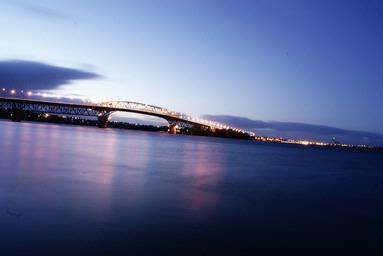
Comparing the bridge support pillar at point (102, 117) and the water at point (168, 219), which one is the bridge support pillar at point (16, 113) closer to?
the bridge support pillar at point (102, 117)

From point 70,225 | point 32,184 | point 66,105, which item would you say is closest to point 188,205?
point 70,225

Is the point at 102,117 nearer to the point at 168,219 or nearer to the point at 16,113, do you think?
the point at 16,113

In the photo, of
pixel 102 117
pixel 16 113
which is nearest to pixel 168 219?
pixel 102 117

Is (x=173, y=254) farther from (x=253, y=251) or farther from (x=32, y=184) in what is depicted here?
(x=32, y=184)

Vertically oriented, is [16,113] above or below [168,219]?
above

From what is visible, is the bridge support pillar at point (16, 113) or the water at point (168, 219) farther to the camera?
the bridge support pillar at point (16, 113)

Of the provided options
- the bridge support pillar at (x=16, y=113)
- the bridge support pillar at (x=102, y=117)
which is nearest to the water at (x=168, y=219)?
the bridge support pillar at (x=102, y=117)

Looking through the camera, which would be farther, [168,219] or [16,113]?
[16,113]

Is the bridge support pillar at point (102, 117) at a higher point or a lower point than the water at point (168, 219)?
higher

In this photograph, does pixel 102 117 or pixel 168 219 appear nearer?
pixel 168 219

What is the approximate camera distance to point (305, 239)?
33.6 feet

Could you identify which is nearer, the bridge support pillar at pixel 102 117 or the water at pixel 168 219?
the water at pixel 168 219

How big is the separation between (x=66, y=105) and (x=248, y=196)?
362ft

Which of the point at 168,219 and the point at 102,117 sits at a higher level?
the point at 102,117
